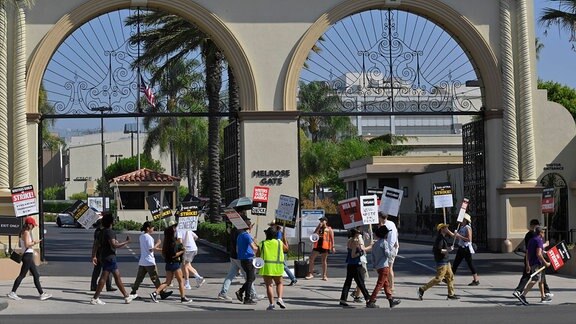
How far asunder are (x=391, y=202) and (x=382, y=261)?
3.83m

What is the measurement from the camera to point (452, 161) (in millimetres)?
63438

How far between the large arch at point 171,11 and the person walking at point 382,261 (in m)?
10.2

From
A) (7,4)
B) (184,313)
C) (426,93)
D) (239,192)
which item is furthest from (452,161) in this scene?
(184,313)

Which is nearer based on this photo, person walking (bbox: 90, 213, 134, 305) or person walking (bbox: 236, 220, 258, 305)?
person walking (bbox: 90, 213, 134, 305)

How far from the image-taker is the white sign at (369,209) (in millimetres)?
23594

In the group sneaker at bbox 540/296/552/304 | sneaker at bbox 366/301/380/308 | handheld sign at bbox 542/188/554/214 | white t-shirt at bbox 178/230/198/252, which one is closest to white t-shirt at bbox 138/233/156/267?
white t-shirt at bbox 178/230/198/252

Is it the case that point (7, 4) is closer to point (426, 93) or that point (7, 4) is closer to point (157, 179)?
point (426, 93)

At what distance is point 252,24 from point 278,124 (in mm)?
3006

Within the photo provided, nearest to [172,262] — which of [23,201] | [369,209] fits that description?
[369,209]

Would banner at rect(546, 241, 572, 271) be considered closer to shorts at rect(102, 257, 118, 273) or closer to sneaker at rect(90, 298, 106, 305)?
shorts at rect(102, 257, 118, 273)

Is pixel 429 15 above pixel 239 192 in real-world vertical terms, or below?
above

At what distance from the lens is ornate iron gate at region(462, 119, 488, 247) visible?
32156 millimetres

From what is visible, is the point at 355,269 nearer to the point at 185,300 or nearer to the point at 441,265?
the point at 441,265

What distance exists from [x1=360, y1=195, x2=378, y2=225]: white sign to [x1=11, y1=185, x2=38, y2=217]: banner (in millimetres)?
7922
